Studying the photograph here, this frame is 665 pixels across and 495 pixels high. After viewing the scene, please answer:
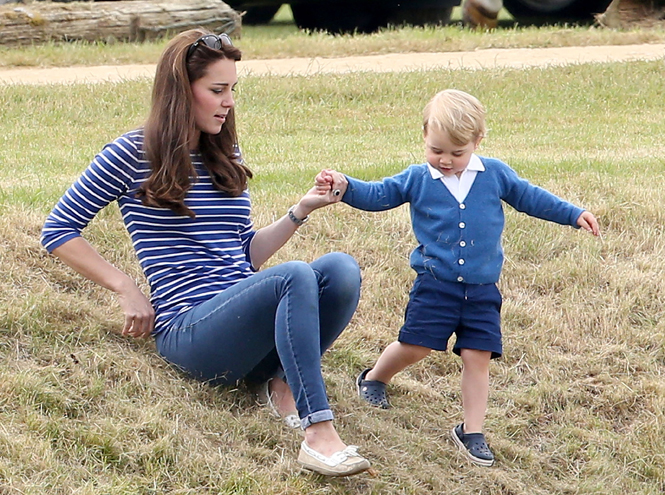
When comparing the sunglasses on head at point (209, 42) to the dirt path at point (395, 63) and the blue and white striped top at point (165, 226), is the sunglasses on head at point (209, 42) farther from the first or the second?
the dirt path at point (395, 63)

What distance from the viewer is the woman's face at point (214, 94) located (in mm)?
3385

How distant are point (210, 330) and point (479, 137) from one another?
1.15 meters

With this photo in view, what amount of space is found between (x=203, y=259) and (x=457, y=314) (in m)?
0.94

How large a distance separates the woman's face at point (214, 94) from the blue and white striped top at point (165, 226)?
0.52 ft

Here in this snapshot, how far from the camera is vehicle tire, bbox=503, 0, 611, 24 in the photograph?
15883mm

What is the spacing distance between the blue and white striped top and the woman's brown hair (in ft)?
0.18

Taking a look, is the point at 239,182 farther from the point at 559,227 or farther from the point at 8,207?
the point at 559,227

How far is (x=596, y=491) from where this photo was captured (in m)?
3.94

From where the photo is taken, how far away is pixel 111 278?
11.1ft

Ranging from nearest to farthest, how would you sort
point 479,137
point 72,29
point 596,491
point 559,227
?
point 479,137
point 596,491
point 559,227
point 72,29

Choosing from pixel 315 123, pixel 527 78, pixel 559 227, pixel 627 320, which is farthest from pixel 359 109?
pixel 627 320

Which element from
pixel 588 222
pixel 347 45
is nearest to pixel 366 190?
pixel 588 222

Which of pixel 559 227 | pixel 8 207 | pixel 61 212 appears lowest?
pixel 559 227

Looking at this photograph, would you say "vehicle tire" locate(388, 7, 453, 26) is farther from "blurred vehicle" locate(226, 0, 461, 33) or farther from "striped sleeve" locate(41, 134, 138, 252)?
"striped sleeve" locate(41, 134, 138, 252)
